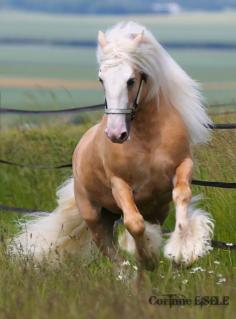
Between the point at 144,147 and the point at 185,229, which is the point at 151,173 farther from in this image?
the point at 185,229

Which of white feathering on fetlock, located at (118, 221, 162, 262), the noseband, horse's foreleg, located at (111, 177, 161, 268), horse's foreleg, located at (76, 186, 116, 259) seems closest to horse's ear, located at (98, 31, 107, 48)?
the noseband

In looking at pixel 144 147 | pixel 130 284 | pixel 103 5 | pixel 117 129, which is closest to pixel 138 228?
pixel 130 284

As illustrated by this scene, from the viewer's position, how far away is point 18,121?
1381 centimetres

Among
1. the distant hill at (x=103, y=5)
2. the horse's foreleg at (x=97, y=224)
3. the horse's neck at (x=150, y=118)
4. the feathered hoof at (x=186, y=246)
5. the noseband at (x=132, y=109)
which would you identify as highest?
the noseband at (x=132, y=109)

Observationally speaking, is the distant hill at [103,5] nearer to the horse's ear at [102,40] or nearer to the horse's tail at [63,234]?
the horse's tail at [63,234]

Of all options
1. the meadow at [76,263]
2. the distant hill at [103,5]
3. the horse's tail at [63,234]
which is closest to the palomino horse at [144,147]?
the meadow at [76,263]

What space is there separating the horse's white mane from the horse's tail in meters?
1.35

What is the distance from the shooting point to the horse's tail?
28.3 feet

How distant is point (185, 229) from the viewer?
6926 mm

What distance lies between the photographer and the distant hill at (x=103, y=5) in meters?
96.1

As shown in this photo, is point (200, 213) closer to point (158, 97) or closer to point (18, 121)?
point (158, 97)

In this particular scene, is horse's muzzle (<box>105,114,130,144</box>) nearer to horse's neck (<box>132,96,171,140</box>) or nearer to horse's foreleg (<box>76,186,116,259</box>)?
horse's neck (<box>132,96,171,140</box>)

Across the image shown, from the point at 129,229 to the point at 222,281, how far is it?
0.85 meters

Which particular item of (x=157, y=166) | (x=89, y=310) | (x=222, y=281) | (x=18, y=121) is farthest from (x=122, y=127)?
(x=18, y=121)
